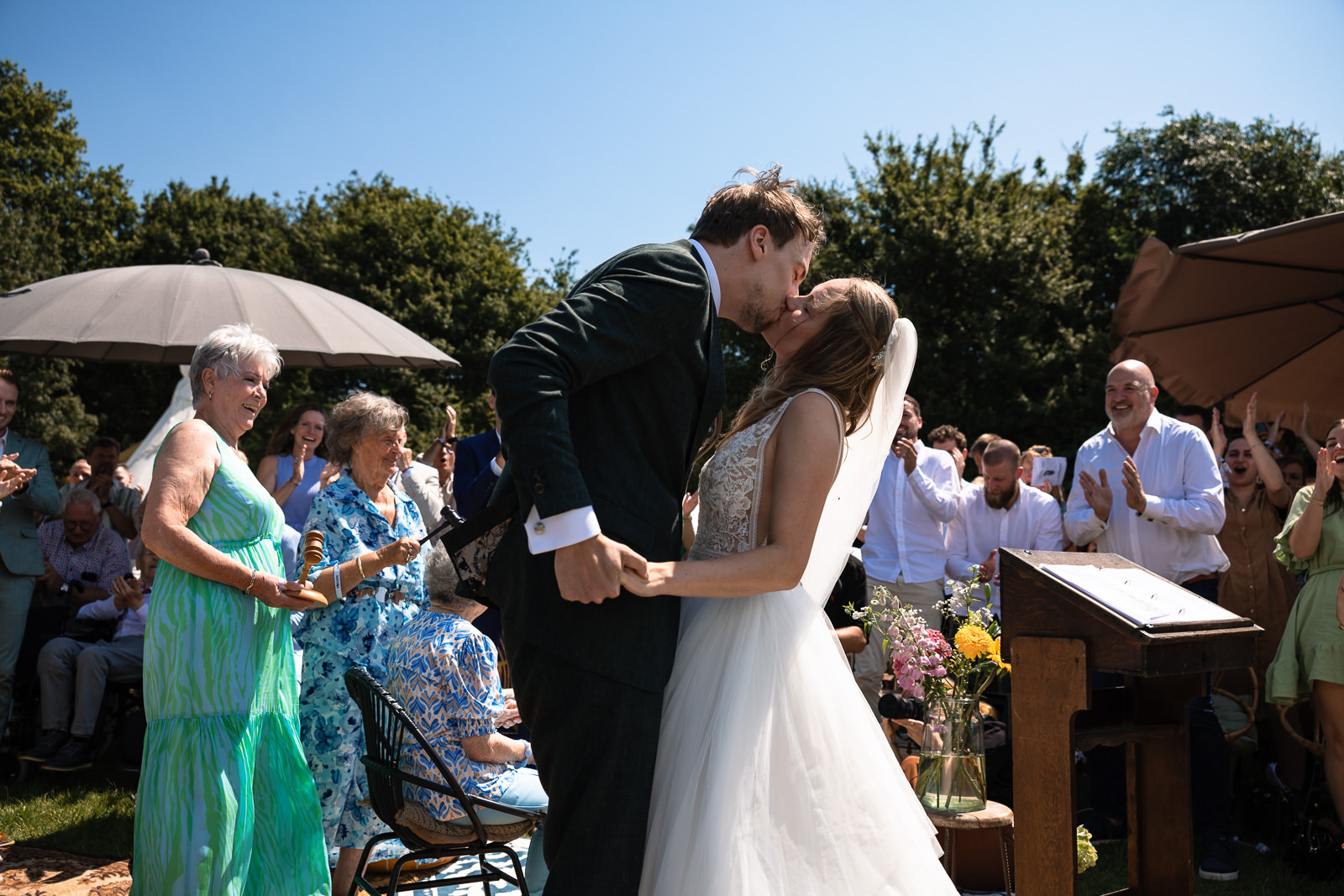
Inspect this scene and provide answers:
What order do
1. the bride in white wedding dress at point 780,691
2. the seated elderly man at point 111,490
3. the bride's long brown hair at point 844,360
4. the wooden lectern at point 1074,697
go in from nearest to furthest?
1. the bride in white wedding dress at point 780,691
2. the bride's long brown hair at point 844,360
3. the wooden lectern at point 1074,697
4. the seated elderly man at point 111,490

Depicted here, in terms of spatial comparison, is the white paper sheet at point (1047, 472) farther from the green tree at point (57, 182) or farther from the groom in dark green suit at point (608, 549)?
the green tree at point (57, 182)

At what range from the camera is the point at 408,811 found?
321cm

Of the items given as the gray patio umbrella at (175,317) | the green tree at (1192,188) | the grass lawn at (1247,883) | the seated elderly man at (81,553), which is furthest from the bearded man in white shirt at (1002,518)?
the green tree at (1192,188)

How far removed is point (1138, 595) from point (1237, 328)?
11.7 ft

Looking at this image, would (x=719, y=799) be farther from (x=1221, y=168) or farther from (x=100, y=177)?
(x=100, y=177)

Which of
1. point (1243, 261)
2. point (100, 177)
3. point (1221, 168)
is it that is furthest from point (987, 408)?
point (100, 177)

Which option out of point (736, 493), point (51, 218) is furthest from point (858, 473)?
point (51, 218)

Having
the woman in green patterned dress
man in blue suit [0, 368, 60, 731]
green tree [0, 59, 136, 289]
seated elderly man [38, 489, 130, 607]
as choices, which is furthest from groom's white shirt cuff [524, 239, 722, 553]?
green tree [0, 59, 136, 289]

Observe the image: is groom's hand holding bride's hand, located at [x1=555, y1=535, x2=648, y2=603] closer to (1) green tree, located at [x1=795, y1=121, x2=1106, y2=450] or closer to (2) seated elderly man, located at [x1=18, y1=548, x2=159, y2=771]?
(2) seated elderly man, located at [x1=18, y1=548, x2=159, y2=771]

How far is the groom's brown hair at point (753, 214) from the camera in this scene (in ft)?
7.02

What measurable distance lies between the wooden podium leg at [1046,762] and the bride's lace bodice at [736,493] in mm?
1160

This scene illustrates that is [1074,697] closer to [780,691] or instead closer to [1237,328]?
[780,691]

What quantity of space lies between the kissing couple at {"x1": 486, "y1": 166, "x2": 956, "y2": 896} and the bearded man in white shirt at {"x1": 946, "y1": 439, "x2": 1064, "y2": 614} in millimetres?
4343

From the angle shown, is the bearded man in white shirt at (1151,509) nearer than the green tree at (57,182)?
Yes
